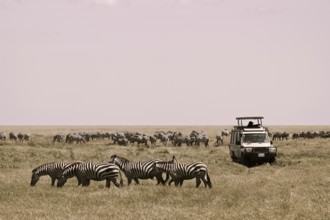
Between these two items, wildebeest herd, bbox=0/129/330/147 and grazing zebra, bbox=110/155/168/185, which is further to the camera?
wildebeest herd, bbox=0/129/330/147

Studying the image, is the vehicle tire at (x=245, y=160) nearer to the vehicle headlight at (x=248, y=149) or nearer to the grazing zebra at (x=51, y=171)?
the vehicle headlight at (x=248, y=149)

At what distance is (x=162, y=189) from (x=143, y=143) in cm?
4271

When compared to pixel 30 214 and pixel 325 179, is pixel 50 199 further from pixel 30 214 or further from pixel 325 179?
pixel 325 179

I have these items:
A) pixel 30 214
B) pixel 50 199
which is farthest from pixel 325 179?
pixel 30 214

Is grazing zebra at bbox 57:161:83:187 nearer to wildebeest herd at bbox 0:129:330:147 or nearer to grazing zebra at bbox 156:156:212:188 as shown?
grazing zebra at bbox 156:156:212:188

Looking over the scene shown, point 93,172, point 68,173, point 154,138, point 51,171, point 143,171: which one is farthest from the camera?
point 154,138

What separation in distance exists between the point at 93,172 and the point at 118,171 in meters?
0.99

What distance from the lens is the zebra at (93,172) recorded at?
22.7m

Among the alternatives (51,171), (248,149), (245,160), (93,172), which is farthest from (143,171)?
(248,149)

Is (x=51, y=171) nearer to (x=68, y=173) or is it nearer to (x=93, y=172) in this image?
(x=68, y=173)

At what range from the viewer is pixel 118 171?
74.8 ft

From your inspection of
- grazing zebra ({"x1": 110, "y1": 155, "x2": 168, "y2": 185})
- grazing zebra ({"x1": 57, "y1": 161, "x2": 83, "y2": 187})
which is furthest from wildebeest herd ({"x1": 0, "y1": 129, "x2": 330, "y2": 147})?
grazing zebra ({"x1": 57, "y1": 161, "x2": 83, "y2": 187})

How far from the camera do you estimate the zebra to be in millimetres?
22656

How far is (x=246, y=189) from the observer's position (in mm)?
22141
